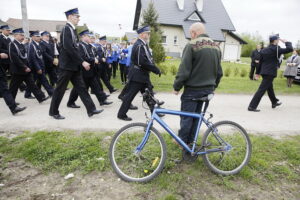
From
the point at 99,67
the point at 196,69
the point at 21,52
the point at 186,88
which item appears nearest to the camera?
the point at 196,69

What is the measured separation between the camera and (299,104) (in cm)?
797

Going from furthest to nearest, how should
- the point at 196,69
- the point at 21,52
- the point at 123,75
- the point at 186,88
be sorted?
1. the point at 123,75
2. the point at 21,52
3. the point at 186,88
4. the point at 196,69

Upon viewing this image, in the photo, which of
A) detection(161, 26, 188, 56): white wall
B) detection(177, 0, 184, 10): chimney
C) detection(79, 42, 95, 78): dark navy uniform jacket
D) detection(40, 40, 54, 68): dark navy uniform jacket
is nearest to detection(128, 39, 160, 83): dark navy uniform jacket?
detection(79, 42, 95, 78): dark navy uniform jacket

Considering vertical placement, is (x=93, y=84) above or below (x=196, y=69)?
below

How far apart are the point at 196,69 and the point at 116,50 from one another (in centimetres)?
959

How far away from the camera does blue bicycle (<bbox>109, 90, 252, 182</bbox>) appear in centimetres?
320

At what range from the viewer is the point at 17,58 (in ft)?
19.7

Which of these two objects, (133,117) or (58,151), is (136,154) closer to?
(58,151)

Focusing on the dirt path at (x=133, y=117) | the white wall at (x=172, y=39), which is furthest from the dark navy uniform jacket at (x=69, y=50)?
the white wall at (x=172, y=39)

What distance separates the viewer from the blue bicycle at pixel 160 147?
10.5ft

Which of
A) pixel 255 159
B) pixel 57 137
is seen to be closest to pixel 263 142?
pixel 255 159

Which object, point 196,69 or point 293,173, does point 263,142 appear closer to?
point 293,173

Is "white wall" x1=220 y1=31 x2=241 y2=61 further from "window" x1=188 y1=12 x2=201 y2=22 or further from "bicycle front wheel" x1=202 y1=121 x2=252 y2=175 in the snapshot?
"bicycle front wheel" x1=202 y1=121 x2=252 y2=175

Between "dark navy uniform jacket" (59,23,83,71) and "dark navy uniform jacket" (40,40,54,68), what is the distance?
3.93 meters
